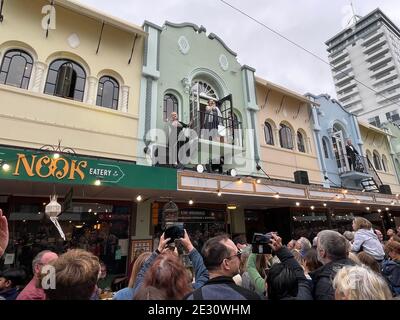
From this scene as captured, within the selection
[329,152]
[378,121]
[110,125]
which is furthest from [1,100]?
[378,121]

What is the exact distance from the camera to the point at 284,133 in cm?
1458

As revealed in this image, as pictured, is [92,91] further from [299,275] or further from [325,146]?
[325,146]

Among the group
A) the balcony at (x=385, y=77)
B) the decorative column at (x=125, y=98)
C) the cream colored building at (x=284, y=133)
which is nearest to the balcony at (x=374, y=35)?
the balcony at (x=385, y=77)

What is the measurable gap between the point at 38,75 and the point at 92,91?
1.67 metres

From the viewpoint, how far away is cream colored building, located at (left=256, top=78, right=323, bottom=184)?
517 inches

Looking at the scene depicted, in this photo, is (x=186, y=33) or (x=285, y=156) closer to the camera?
(x=186, y=33)

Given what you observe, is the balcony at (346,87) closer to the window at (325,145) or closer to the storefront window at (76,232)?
the window at (325,145)

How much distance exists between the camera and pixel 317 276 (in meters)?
2.52

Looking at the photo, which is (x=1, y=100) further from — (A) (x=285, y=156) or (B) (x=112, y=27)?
(A) (x=285, y=156)

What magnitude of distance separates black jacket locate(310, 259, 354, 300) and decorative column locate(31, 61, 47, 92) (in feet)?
30.2

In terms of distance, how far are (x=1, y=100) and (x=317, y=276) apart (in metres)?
9.15

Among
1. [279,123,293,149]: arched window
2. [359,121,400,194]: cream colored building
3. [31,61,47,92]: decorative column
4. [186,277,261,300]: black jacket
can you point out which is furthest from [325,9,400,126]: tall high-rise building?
[186,277,261,300]: black jacket

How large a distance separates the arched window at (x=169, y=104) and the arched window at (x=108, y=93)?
79.0 inches

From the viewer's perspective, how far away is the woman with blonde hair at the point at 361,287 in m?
1.72
